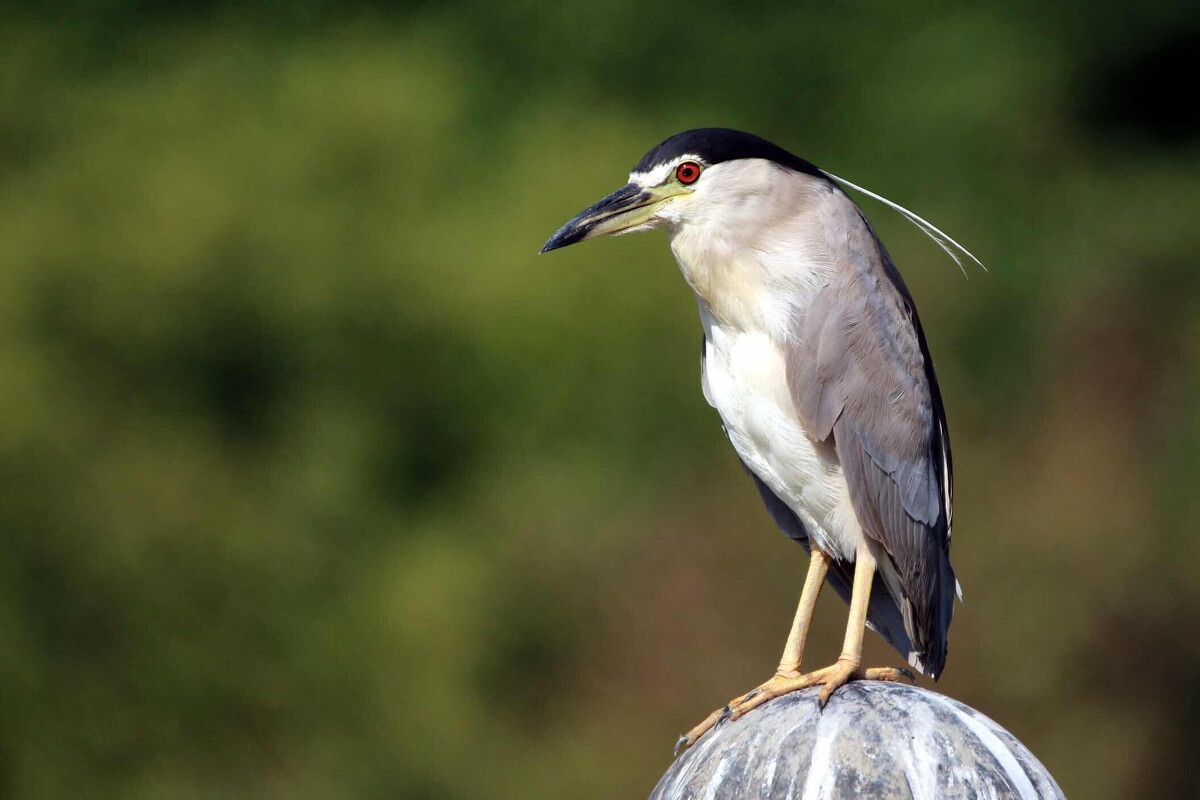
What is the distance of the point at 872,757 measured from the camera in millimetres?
2520

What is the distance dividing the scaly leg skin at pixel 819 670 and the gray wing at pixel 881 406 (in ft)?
0.37

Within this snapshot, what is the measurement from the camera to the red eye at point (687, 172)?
3.27m

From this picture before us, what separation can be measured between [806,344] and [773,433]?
0.72 ft

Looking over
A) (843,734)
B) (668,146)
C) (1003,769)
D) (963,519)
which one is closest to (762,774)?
(843,734)

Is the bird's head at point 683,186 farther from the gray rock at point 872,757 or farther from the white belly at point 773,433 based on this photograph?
the gray rock at point 872,757

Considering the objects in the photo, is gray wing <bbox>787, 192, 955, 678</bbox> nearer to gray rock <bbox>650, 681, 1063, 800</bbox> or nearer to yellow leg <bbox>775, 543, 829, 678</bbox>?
yellow leg <bbox>775, 543, 829, 678</bbox>

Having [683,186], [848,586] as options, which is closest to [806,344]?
[683,186]

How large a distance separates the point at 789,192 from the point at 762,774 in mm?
1403

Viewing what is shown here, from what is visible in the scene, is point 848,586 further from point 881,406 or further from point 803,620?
point 881,406

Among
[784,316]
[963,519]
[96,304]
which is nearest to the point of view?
[784,316]

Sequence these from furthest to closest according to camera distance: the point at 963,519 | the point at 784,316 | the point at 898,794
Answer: the point at 963,519 < the point at 784,316 < the point at 898,794

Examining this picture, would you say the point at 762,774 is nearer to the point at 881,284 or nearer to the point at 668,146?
the point at 881,284

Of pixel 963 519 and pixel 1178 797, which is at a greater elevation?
pixel 963 519

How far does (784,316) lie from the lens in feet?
10.6
